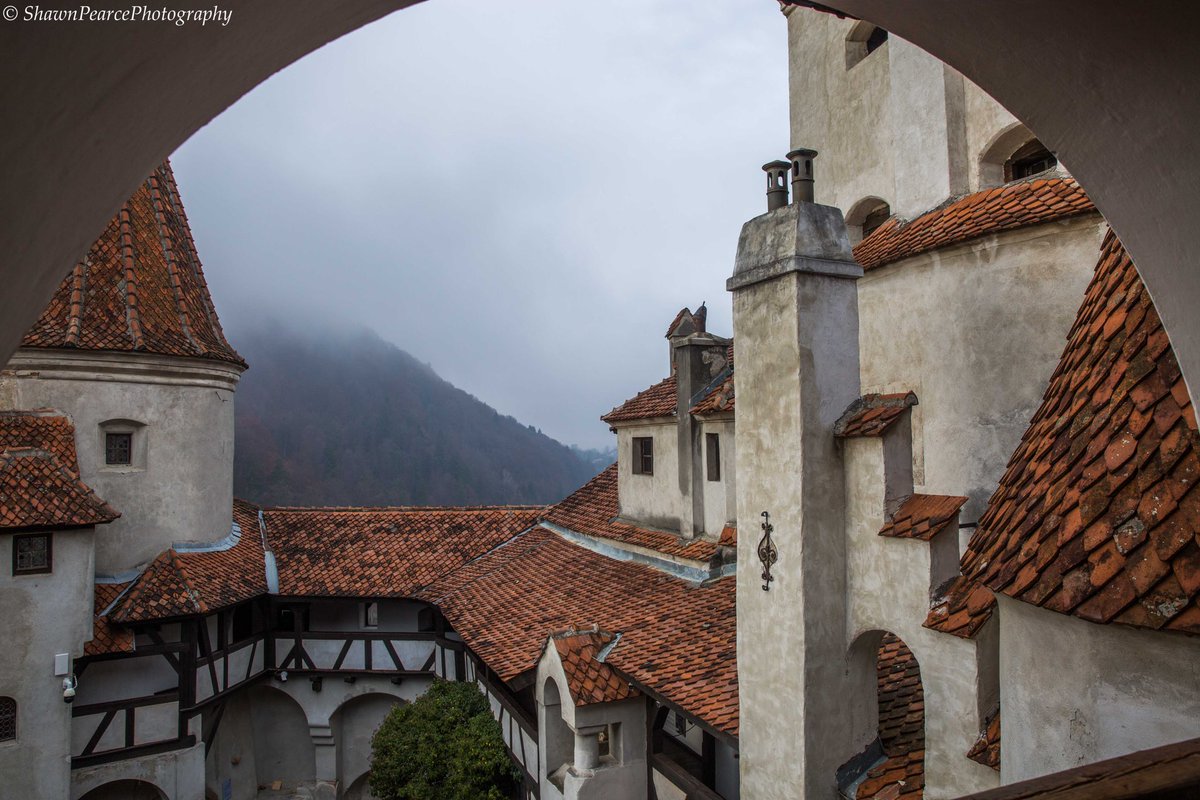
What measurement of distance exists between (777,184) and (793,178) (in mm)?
216

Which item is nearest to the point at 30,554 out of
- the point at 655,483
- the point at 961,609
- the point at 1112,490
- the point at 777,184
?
the point at 655,483

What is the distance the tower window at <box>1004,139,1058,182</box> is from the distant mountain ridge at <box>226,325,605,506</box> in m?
44.6

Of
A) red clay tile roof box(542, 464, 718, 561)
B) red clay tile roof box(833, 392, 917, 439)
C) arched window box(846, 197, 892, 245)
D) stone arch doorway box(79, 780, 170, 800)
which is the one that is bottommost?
stone arch doorway box(79, 780, 170, 800)

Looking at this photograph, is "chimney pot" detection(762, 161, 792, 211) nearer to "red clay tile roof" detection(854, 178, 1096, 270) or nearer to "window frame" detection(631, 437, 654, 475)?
"red clay tile roof" detection(854, 178, 1096, 270)

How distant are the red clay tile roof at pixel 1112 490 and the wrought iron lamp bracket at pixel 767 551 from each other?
214 centimetres

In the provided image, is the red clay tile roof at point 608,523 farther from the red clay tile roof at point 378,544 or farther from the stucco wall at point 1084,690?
the stucco wall at point 1084,690

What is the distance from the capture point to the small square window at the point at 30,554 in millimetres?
12633

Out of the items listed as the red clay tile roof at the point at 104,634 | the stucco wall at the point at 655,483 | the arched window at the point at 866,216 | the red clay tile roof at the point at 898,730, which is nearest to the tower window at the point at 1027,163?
the arched window at the point at 866,216

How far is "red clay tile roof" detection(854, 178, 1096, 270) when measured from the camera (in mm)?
7691

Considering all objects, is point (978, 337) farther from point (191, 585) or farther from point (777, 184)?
point (191, 585)

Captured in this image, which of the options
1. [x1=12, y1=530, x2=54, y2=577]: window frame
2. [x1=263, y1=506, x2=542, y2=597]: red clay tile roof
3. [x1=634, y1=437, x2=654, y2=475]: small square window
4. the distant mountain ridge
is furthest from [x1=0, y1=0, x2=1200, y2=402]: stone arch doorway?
the distant mountain ridge

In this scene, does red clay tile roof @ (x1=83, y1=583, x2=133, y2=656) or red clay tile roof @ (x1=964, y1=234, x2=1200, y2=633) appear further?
red clay tile roof @ (x1=83, y1=583, x2=133, y2=656)

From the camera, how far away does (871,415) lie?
6.77m

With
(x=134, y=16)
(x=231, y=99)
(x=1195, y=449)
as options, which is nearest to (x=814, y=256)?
(x=1195, y=449)
